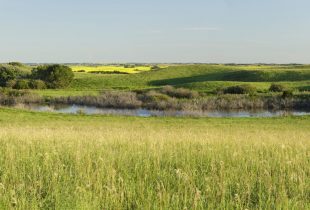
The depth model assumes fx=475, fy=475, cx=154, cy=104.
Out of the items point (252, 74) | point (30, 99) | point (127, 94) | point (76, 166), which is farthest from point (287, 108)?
point (76, 166)

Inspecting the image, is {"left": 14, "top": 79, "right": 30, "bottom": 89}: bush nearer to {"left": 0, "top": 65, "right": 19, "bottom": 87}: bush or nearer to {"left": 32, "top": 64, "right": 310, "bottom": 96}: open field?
{"left": 32, "top": 64, "right": 310, "bottom": 96}: open field

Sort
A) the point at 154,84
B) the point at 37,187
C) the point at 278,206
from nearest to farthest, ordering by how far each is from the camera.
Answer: the point at 278,206 → the point at 37,187 → the point at 154,84

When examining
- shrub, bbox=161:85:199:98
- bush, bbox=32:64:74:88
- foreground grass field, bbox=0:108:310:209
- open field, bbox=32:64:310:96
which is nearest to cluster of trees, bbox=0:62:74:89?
bush, bbox=32:64:74:88

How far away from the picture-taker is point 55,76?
87.1m

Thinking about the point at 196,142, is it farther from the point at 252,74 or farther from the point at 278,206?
the point at 252,74

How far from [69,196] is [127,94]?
56966 millimetres

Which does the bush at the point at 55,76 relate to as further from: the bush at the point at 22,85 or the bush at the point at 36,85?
the bush at the point at 22,85

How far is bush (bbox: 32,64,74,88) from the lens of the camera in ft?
284

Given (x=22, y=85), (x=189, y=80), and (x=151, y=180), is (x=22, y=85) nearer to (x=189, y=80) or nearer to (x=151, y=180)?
(x=189, y=80)

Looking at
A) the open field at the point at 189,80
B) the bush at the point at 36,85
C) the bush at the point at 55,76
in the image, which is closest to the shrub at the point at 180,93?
the open field at the point at 189,80

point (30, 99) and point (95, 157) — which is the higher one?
point (95, 157)

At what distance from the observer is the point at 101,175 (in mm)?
6918

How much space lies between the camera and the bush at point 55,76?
3406 inches

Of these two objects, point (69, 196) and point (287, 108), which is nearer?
point (69, 196)
